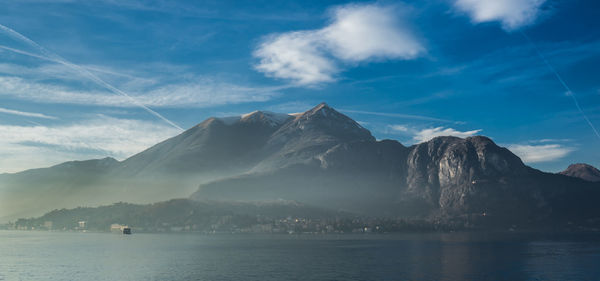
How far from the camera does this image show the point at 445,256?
192500 millimetres

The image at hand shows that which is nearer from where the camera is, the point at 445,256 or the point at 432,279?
the point at 432,279

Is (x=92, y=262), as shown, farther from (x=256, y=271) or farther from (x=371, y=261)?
(x=371, y=261)

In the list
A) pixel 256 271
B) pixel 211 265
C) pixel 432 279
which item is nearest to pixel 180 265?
pixel 211 265

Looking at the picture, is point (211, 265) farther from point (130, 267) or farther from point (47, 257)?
point (47, 257)

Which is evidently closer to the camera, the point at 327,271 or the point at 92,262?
the point at 327,271

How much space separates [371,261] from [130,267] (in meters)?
81.7

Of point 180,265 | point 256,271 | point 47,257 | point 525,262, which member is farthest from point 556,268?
point 47,257

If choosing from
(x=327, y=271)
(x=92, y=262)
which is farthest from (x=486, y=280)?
(x=92, y=262)

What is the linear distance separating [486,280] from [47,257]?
542 ft

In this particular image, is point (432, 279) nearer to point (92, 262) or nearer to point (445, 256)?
point (445, 256)

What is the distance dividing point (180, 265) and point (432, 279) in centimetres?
8214

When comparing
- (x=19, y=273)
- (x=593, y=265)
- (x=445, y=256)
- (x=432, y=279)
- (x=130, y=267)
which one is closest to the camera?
(x=432, y=279)

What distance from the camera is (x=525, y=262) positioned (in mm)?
175000

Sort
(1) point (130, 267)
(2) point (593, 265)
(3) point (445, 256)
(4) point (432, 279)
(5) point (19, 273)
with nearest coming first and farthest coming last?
(4) point (432, 279) → (5) point (19, 273) → (1) point (130, 267) → (2) point (593, 265) → (3) point (445, 256)
